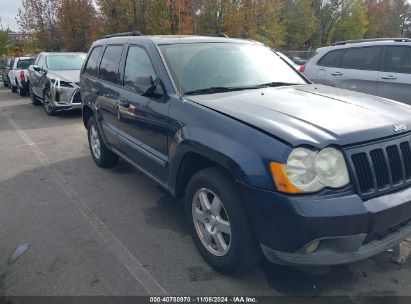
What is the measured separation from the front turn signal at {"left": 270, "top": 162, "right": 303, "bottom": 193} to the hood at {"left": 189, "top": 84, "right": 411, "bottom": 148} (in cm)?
18

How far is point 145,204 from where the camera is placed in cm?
434

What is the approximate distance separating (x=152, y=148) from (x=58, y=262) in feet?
4.41

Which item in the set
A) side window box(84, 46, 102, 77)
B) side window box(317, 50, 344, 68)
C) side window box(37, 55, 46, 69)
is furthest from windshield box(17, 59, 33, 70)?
side window box(317, 50, 344, 68)

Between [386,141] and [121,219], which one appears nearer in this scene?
[386,141]

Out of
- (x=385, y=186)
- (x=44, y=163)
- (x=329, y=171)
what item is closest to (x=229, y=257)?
(x=329, y=171)

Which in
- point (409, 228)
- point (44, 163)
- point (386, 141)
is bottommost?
point (44, 163)

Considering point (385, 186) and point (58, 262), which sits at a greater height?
point (385, 186)

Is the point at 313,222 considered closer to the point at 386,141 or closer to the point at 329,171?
the point at 329,171

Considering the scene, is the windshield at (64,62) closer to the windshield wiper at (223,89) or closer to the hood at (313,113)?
the windshield wiper at (223,89)

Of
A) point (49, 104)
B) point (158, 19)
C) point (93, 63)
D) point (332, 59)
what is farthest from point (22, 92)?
point (332, 59)

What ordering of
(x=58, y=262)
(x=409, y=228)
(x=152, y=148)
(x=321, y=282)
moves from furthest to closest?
(x=152, y=148) < (x=58, y=262) < (x=321, y=282) < (x=409, y=228)

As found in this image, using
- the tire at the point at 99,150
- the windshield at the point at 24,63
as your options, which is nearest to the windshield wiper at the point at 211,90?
the tire at the point at 99,150

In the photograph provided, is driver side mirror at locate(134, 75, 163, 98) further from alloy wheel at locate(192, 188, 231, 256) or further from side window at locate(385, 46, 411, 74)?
side window at locate(385, 46, 411, 74)

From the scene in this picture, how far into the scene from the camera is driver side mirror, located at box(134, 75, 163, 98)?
3.47m
